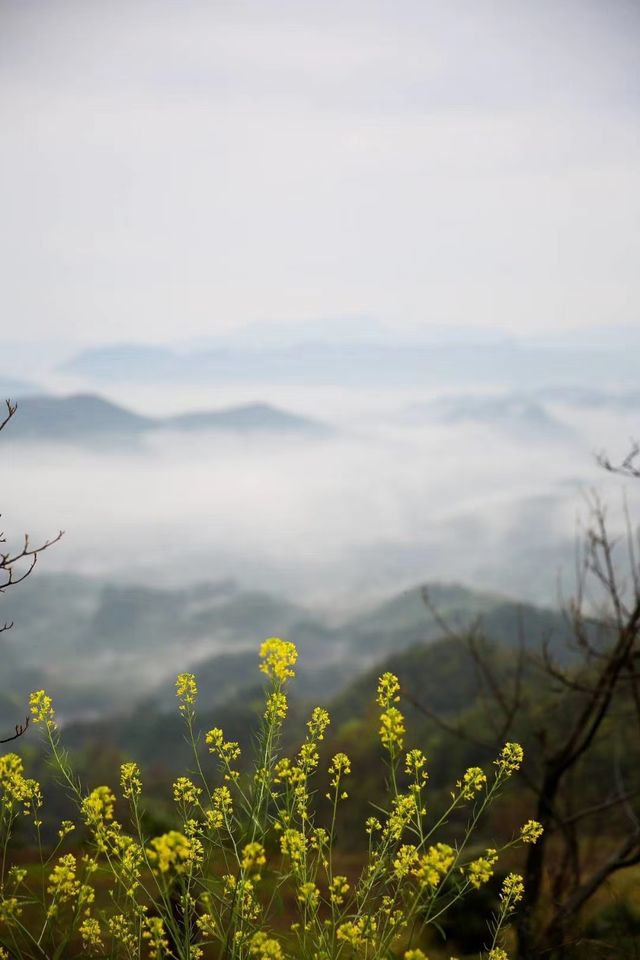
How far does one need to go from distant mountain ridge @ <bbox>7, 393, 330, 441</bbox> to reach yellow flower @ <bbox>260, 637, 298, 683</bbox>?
491 ft

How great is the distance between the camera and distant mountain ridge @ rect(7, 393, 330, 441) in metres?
150

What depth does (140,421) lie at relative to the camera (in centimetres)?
17588

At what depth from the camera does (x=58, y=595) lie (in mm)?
130250

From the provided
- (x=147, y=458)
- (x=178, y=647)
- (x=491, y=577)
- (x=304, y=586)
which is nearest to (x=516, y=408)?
(x=491, y=577)

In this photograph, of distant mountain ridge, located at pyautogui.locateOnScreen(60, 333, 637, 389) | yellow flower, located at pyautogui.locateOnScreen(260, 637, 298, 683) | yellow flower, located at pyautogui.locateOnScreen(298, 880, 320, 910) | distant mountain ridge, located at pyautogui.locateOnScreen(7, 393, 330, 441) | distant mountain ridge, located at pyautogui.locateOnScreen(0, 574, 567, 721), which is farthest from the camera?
distant mountain ridge, located at pyautogui.locateOnScreen(60, 333, 637, 389)

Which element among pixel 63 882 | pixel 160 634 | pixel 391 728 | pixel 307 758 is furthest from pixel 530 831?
pixel 160 634

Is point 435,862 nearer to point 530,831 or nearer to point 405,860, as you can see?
point 405,860

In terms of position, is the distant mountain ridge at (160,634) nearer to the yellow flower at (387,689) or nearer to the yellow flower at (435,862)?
the yellow flower at (387,689)

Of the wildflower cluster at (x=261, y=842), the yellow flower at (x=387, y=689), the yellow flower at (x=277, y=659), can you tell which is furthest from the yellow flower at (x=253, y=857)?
the yellow flower at (x=387, y=689)

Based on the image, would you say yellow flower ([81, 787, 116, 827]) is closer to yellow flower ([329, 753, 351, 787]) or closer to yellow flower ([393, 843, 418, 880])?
yellow flower ([329, 753, 351, 787])

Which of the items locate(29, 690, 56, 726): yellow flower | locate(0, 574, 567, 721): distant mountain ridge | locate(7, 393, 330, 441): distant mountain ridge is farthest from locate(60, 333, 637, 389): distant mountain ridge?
locate(29, 690, 56, 726): yellow flower

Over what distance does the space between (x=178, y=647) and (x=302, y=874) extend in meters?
121

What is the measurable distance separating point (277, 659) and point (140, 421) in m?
178

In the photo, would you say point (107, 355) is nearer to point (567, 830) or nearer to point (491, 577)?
point (491, 577)
